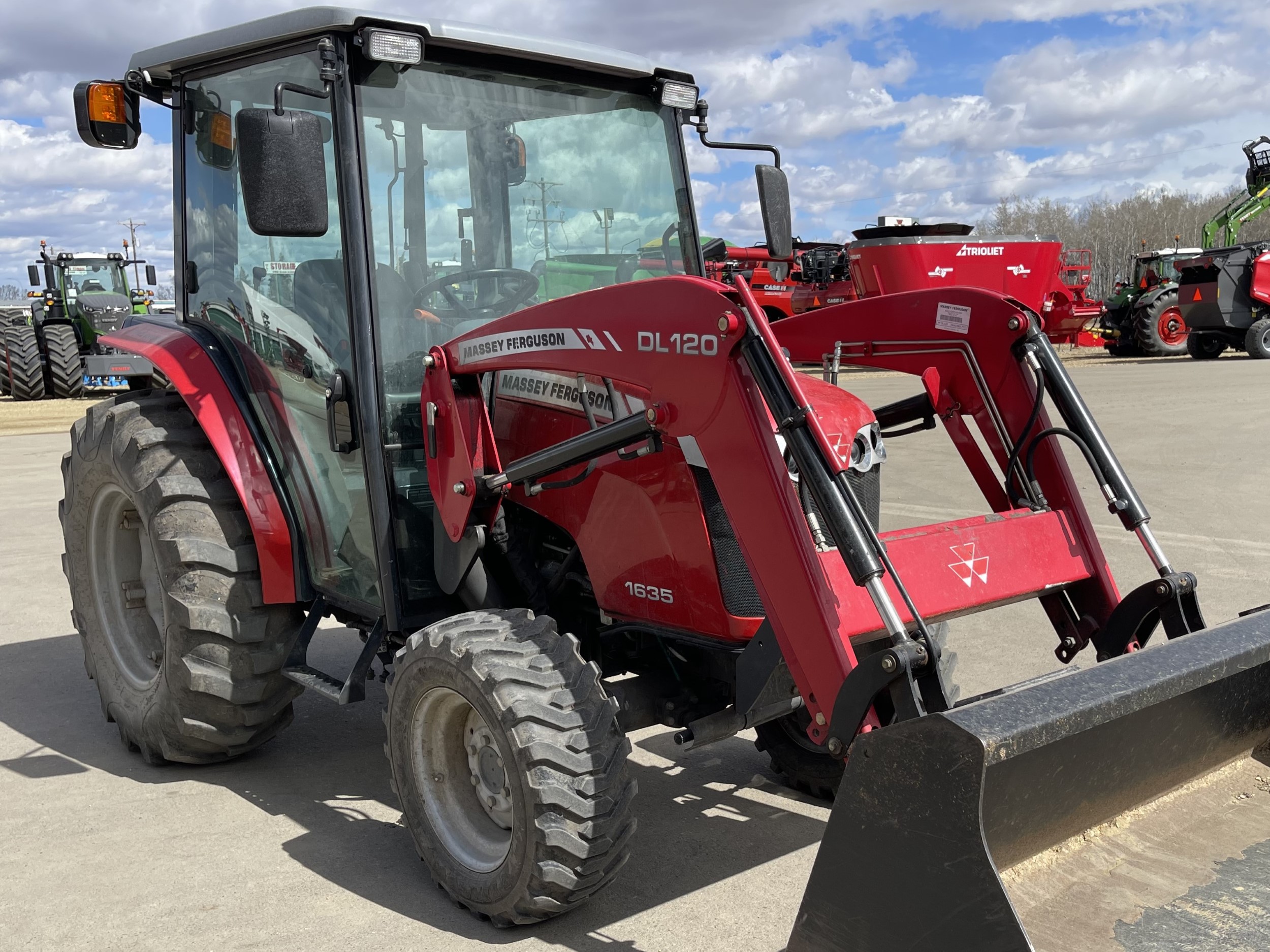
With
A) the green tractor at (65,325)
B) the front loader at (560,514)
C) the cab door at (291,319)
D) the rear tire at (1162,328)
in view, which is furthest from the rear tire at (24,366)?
the rear tire at (1162,328)

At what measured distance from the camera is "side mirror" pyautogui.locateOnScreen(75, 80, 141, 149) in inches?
163

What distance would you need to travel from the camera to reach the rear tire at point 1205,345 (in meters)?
22.0

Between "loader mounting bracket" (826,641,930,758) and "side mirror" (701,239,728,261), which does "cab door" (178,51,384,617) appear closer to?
"side mirror" (701,239,728,261)

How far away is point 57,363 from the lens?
1986 centimetres

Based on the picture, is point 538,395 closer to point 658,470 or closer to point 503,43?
point 658,470

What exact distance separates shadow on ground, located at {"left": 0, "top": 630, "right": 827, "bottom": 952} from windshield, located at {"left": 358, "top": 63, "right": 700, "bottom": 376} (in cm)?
139

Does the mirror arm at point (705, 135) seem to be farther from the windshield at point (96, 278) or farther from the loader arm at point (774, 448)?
the windshield at point (96, 278)

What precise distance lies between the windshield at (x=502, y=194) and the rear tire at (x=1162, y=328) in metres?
21.8

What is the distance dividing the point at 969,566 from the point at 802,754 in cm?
106

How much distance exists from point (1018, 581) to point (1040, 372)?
0.66 metres

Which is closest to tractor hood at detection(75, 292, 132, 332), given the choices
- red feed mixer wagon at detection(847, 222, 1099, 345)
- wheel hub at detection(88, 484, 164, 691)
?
red feed mixer wagon at detection(847, 222, 1099, 345)

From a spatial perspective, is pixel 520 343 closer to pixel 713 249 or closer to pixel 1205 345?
pixel 713 249

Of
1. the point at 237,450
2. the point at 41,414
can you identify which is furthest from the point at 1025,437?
the point at 41,414

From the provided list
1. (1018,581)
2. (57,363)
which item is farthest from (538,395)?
(57,363)
